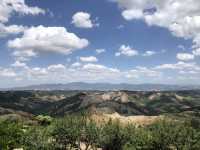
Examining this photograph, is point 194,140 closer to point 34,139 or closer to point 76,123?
point 76,123

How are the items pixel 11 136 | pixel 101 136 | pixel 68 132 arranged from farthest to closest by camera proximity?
pixel 68 132 → pixel 101 136 → pixel 11 136

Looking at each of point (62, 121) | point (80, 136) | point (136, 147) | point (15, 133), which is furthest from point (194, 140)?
point (15, 133)

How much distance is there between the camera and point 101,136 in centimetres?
15025

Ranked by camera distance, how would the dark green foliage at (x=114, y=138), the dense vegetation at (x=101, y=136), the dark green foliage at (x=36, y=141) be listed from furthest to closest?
the dark green foliage at (x=114, y=138) < the dense vegetation at (x=101, y=136) < the dark green foliage at (x=36, y=141)

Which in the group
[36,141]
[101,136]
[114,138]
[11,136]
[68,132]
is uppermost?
[68,132]

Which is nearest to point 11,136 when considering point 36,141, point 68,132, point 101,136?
point 36,141

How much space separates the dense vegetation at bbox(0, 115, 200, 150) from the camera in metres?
135

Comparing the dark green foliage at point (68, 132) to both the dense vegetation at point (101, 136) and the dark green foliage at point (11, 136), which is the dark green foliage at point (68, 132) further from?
the dark green foliage at point (11, 136)

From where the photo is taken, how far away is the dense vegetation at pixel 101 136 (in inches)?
5325

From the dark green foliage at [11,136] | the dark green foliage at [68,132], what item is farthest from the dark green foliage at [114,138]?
the dark green foliage at [11,136]

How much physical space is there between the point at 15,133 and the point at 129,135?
165 ft

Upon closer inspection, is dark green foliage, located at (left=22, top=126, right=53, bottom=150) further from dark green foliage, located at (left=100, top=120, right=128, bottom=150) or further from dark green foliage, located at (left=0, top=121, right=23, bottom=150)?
dark green foliage, located at (left=100, top=120, right=128, bottom=150)

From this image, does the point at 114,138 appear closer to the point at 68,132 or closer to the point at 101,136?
the point at 101,136

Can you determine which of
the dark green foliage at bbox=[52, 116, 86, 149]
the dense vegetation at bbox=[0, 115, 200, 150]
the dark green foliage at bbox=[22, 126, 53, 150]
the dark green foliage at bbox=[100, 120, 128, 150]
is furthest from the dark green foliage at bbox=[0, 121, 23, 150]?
the dark green foliage at bbox=[100, 120, 128, 150]
